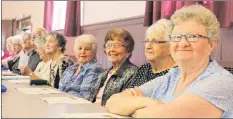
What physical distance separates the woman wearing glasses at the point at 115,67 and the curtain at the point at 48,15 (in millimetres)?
4257

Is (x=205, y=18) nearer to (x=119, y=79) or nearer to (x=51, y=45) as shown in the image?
(x=119, y=79)

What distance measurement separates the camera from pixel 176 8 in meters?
2.88

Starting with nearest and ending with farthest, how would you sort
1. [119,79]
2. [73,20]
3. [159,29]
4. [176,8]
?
1. [159,29]
2. [119,79]
3. [176,8]
4. [73,20]

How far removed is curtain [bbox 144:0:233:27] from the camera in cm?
243

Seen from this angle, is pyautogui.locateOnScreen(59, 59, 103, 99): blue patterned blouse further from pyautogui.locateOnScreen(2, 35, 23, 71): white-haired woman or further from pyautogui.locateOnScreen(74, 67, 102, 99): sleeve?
pyautogui.locateOnScreen(2, 35, 23, 71): white-haired woman

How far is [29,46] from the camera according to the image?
5.00m

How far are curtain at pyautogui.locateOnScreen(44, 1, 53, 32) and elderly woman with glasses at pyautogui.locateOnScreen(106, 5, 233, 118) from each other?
522 centimetres

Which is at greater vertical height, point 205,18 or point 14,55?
point 205,18

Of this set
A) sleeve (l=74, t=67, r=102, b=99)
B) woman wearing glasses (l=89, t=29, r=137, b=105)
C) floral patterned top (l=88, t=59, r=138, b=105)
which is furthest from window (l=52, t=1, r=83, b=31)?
floral patterned top (l=88, t=59, r=138, b=105)

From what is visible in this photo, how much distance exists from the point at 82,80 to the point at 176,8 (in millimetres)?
954

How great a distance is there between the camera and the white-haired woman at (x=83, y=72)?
290cm

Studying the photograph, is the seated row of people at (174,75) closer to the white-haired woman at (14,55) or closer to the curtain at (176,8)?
the curtain at (176,8)

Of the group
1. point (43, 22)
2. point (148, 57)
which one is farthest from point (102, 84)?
point (43, 22)

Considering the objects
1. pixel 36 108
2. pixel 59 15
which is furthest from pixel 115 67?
pixel 59 15
